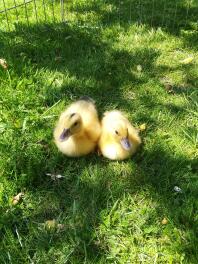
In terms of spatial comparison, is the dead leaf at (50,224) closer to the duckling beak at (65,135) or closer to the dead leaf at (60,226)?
the dead leaf at (60,226)

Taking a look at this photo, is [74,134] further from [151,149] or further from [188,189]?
[188,189]

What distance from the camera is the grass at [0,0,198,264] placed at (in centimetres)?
269

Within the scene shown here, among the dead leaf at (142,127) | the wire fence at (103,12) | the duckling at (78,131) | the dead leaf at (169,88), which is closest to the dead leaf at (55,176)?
the duckling at (78,131)

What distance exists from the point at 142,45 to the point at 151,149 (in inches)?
65.2

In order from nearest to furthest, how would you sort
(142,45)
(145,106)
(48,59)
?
(145,106) < (48,59) < (142,45)

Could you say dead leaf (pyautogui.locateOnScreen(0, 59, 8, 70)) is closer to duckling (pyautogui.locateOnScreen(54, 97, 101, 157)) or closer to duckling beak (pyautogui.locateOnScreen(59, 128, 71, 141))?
duckling (pyautogui.locateOnScreen(54, 97, 101, 157))

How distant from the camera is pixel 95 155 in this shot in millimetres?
3281

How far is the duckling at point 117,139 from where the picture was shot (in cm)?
303

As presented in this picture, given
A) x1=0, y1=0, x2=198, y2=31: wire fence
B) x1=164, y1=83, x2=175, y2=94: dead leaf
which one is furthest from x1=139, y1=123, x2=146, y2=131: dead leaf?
x1=0, y1=0, x2=198, y2=31: wire fence

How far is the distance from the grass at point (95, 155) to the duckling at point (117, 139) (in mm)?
87

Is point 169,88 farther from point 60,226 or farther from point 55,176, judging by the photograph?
point 60,226

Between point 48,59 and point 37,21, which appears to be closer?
point 48,59

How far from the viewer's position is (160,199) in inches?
116

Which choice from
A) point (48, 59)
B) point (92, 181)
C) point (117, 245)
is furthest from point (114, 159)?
point (48, 59)
